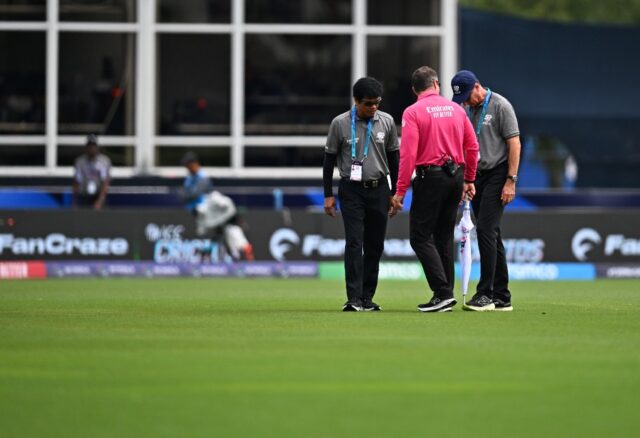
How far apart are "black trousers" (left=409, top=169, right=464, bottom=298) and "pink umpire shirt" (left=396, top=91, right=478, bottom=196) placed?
0.45ft

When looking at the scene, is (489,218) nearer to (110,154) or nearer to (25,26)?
(110,154)

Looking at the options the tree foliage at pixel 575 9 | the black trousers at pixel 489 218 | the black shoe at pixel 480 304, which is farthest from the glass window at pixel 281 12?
the tree foliage at pixel 575 9

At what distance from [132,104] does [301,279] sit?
667cm

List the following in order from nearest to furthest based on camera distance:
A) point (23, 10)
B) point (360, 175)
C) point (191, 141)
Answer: point (360, 175), point (23, 10), point (191, 141)

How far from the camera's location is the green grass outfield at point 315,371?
7234mm

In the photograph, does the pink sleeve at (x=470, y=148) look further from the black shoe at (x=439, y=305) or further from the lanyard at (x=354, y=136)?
the black shoe at (x=439, y=305)

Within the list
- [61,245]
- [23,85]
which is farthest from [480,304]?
[23,85]

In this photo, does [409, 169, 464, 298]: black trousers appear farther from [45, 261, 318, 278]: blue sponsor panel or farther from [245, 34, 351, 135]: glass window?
[245, 34, 351, 135]: glass window

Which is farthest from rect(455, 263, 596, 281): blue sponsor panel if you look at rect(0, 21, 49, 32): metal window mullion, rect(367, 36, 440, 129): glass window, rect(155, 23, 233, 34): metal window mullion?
rect(0, 21, 49, 32): metal window mullion

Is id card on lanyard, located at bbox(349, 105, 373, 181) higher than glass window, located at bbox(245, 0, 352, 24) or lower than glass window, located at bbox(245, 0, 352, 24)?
lower

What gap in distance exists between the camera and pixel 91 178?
2770 cm

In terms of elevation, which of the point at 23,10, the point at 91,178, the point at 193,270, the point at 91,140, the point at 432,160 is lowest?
the point at 193,270

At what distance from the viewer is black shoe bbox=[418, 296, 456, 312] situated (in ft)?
46.4

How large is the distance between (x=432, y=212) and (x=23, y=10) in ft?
56.3
